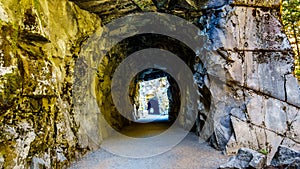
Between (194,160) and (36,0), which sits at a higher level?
(36,0)

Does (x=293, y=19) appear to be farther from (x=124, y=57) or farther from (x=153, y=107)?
(x=153, y=107)

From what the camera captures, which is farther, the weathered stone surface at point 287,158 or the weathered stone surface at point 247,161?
the weathered stone surface at point 247,161

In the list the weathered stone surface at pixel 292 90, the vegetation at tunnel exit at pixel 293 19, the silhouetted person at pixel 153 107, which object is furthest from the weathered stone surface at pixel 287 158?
the silhouetted person at pixel 153 107

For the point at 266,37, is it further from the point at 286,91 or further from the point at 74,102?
the point at 74,102

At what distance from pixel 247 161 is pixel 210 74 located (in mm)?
2646

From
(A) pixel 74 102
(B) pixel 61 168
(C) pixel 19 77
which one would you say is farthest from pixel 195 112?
(C) pixel 19 77

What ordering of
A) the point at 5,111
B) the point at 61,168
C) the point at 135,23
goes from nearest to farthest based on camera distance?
1. the point at 5,111
2. the point at 61,168
3. the point at 135,23

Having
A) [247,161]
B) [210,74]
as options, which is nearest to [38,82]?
[247,161]

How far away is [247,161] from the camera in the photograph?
368cm

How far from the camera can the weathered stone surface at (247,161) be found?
139 inches

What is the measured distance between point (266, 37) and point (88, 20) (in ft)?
15.2

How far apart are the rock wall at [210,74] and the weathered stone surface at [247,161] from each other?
1.20 metres

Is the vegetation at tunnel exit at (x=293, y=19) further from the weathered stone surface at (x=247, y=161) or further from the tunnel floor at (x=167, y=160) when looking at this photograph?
the weathered stone surface at (x=247, y=161)

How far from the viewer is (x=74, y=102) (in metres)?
5.24
